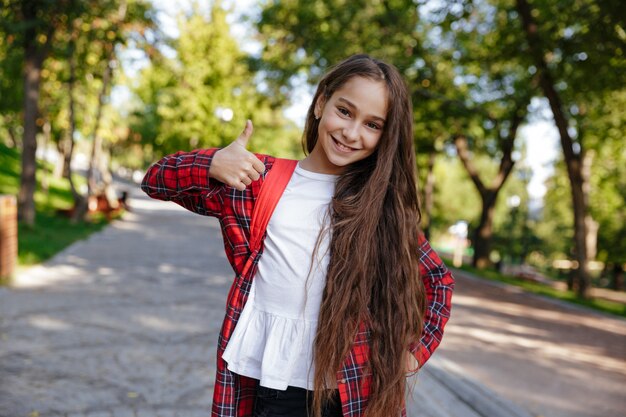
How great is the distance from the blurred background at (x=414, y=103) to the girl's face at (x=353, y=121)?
3.07 m

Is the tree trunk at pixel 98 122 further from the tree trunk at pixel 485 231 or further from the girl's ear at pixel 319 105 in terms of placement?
the girl's ear at pixel 319 105

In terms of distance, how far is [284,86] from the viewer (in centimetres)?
2022

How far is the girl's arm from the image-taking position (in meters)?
1.84

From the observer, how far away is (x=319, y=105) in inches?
83.9

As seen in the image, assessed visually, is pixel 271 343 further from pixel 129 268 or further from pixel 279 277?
pixel 129 268

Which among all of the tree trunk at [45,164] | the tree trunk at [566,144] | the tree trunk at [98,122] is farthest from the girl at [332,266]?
the tree trunk at [45,164]

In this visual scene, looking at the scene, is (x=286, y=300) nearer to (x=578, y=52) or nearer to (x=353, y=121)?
(x=353, y=121)

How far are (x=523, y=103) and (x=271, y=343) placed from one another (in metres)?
14.6

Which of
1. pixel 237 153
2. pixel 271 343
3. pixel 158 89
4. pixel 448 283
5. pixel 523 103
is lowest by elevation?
pixel 271 343

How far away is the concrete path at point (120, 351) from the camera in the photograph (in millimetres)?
4289

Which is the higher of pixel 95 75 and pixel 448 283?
pixel 95 75

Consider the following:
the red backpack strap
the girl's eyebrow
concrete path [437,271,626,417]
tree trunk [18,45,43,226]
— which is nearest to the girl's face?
the girl's eyebrow

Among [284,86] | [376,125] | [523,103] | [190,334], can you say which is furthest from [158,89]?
[376,125]

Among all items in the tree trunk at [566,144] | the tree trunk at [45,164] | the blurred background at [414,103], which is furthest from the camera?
the tree trunk at [45,164]
